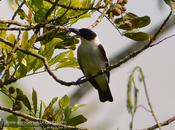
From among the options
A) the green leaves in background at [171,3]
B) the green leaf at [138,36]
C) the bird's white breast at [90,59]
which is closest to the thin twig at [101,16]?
the green leaf at [138,36]

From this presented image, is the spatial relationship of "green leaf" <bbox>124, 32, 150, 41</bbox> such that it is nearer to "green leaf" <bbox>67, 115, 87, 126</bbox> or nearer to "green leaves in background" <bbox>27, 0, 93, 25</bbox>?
"green leaves in background" <bbox>27, 0, 93, 25</bbox>

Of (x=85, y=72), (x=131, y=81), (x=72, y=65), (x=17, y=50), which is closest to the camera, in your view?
(x=131, y=81)

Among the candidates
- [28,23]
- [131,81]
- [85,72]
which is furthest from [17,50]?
[85,72]

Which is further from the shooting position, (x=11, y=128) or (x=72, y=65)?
(x=72, y=65)

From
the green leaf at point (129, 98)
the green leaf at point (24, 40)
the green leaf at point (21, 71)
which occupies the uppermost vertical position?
the green leaf at point (24, 40)

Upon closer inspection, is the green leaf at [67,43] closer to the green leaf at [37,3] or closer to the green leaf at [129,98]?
the green leaf at [37,3]

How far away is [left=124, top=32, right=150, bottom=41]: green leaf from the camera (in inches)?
141

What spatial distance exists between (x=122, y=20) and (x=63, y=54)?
431mm

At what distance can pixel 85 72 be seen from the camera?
6.00 metres

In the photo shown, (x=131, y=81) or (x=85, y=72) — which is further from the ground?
(x=85, y=72)

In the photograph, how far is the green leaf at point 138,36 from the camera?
3.57 meters

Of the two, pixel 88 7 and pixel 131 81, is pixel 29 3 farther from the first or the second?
pixel 131 81

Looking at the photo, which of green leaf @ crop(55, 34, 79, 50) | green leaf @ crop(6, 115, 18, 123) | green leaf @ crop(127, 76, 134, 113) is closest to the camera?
green leaf @ crop(127, 76, 134, 113)

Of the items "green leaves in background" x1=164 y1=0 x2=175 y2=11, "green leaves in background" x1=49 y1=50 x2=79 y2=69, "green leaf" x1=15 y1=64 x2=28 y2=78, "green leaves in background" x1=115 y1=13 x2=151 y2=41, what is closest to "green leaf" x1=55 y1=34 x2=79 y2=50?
"green leaves in background" x1=49 y1=50 x2=79 y2=69
